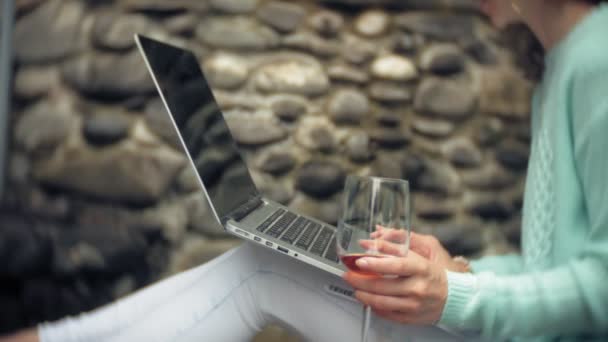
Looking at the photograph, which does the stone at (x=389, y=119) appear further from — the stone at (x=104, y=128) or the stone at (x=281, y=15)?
the stone at (x=104, y=128)

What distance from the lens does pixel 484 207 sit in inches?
62.2

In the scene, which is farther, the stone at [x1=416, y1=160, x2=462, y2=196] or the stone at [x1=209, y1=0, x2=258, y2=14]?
the stone at [x1=416, y1=160, x2=462, y2=196]

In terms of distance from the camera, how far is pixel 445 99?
60.8 inches

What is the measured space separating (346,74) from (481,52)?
1.60 ft

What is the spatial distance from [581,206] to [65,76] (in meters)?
1.36

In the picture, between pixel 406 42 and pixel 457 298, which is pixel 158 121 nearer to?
pixel 406 42

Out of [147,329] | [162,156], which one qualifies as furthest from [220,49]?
[147,329]

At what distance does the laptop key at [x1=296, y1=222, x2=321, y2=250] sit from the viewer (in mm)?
697

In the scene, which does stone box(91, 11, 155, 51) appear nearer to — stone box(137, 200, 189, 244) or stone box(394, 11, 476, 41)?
stone box(137, 200, 189, 244)

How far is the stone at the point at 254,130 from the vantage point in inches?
56.1

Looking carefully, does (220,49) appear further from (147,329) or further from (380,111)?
(147,329)

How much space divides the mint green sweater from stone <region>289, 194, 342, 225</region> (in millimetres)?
875

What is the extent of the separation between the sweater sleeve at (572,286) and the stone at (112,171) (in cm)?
102

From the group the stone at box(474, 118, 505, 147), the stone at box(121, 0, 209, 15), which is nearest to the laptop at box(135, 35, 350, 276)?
the stone at box(121, 0, 209, 15)
